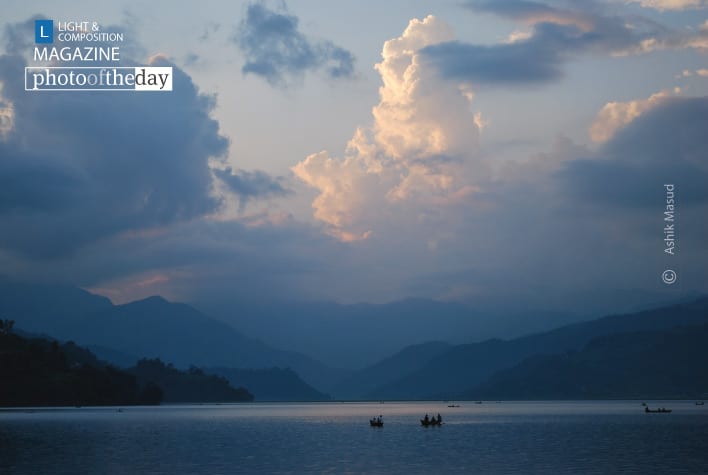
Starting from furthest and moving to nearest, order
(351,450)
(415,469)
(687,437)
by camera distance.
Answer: (687,437) → (351,450) → (415,469)

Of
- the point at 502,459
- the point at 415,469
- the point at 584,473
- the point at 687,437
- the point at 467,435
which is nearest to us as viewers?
the point at 584,473

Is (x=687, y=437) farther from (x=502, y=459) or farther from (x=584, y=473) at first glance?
(x=584, y=473)

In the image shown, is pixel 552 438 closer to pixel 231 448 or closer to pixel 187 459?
pixel 231 448

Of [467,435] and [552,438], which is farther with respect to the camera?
[467,435]

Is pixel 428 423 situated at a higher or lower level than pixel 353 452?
lower

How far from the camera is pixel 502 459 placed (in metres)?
87.1

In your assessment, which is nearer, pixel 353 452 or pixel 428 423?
pixel 353 452

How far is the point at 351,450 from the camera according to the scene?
3947 inches

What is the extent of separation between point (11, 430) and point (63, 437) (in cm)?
1861

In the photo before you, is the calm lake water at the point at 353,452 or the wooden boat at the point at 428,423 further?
the wooden boat at the point at 428,423

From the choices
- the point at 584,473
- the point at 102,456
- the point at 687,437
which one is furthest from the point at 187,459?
the point at 687,437

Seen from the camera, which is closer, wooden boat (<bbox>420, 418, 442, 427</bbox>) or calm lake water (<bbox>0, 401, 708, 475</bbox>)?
calm lake water (<bbox>0, 401, 708, 475</bbox>)

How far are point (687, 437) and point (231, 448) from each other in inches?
2546

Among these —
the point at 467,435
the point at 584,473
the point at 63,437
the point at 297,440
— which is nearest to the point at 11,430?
the point at 63,437
